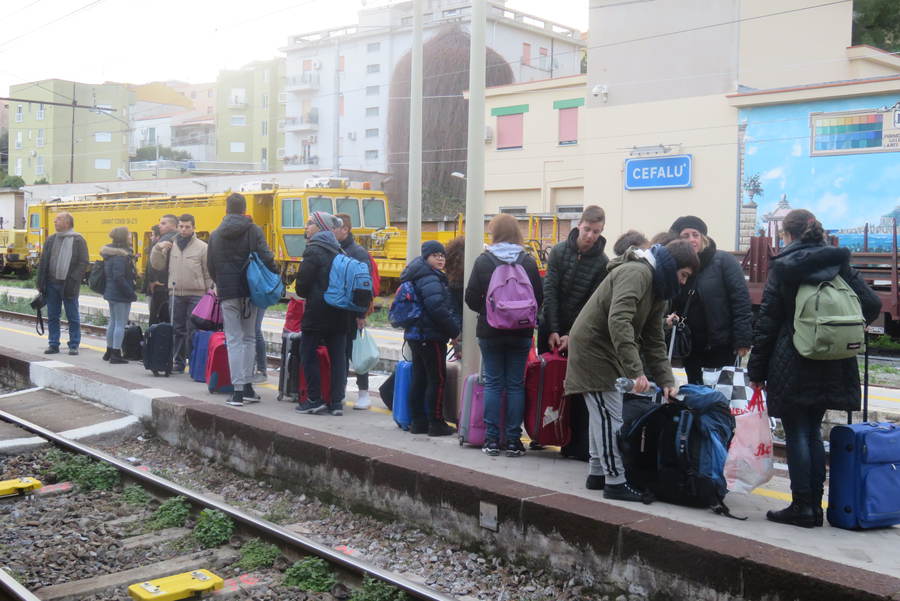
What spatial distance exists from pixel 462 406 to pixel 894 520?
3177 mm

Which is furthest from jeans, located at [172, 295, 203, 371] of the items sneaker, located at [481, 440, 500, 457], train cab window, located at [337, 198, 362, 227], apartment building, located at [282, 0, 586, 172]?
apartment building, located at [282, 0, 586, 172]

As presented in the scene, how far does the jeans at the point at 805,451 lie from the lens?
5148mm

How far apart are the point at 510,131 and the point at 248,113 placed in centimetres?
4728

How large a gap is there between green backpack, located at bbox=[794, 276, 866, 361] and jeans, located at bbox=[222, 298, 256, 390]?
5.33 meters

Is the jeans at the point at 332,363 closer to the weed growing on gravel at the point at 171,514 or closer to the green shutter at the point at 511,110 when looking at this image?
the weed growing on gravel at the point at 171,514

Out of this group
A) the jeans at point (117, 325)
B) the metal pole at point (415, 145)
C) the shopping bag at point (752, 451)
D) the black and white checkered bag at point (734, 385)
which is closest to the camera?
the shopping bag at point (752, 451)

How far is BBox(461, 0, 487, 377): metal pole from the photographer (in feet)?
24.8

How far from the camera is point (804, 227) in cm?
523

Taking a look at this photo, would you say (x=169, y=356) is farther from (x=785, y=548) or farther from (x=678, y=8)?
(x=678, y=8)

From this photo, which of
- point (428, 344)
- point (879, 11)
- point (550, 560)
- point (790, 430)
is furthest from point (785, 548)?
point (879, 11)

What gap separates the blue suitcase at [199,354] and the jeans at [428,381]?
3.30 metres

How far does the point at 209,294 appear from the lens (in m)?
9.76

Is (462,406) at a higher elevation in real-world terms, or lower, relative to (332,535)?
higher

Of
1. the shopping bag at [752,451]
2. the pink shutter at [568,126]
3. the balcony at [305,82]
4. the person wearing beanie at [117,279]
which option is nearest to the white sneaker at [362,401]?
the person wearing beanie at [117,279]
